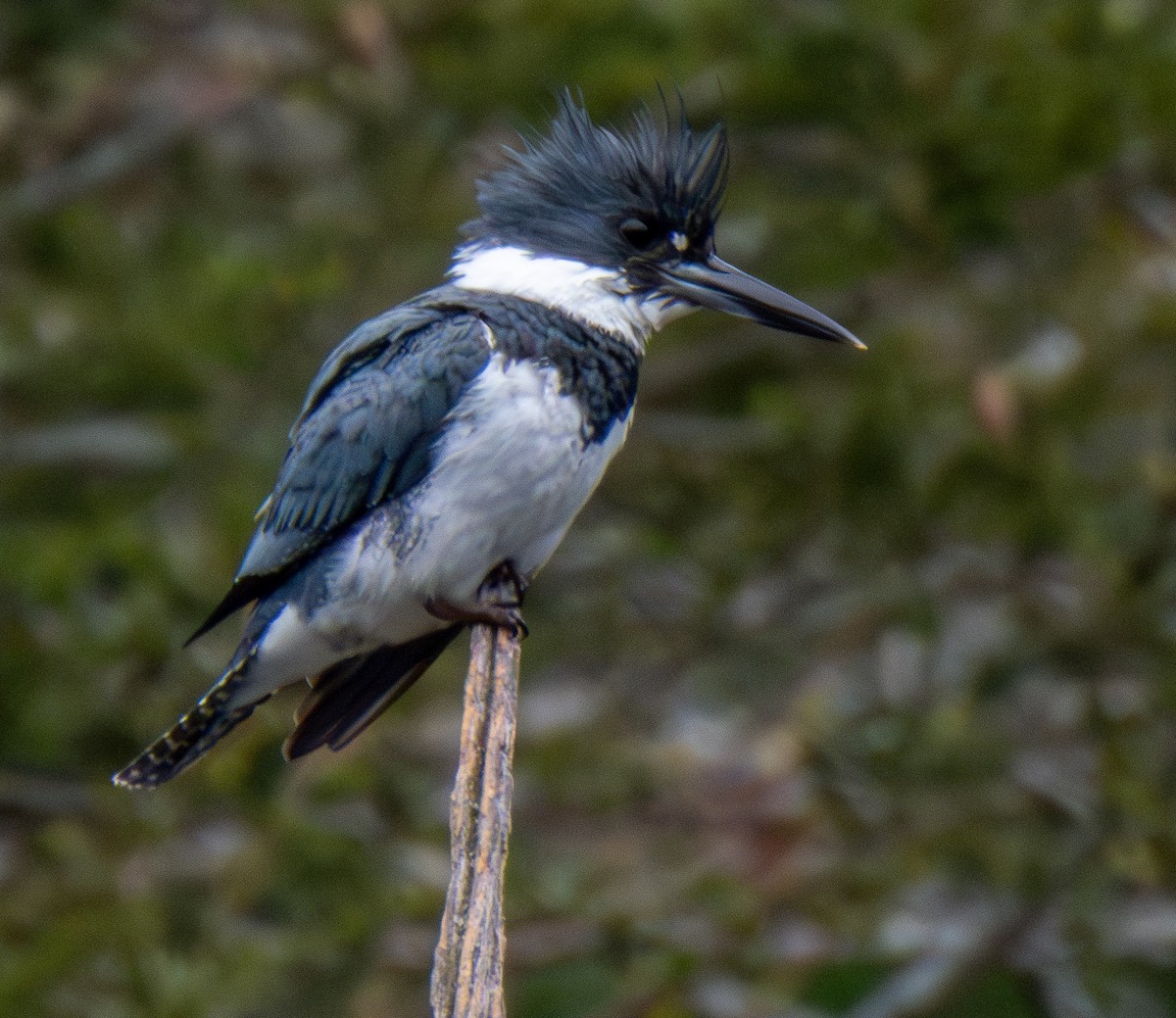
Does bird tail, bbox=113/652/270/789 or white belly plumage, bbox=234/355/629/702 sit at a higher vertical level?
white belly plumage, bbox=234/355/629/702

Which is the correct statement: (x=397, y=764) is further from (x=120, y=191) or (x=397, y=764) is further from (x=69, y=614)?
(x=120, y=191)

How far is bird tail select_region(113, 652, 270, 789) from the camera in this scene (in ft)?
7.45

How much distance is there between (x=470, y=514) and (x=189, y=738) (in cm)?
44

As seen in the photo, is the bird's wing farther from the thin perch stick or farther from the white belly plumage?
the thin perch stick

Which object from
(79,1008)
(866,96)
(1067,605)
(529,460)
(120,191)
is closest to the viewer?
(529,460)

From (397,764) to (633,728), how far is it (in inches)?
16.4

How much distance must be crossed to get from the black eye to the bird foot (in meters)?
0.47

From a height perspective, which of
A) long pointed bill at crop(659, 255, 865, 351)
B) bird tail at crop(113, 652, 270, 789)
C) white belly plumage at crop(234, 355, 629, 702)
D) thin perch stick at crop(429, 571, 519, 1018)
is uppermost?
long pointed bill at crop(659, 255, 865, 351)

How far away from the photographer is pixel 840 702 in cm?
330

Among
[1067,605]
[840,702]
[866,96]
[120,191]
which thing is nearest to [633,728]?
[840,702]

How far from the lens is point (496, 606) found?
88.0 inches

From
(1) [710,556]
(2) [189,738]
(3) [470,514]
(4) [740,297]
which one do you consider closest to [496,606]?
(3) [470,514]

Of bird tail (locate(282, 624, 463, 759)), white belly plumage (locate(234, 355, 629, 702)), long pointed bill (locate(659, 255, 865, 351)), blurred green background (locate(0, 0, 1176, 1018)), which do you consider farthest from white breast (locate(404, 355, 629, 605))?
blurred green background (locate(0, 0, 1176, 1018))

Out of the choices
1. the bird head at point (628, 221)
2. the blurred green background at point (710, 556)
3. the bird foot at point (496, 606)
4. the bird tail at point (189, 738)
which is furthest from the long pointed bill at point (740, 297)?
the bird tail at point (189, 738)
